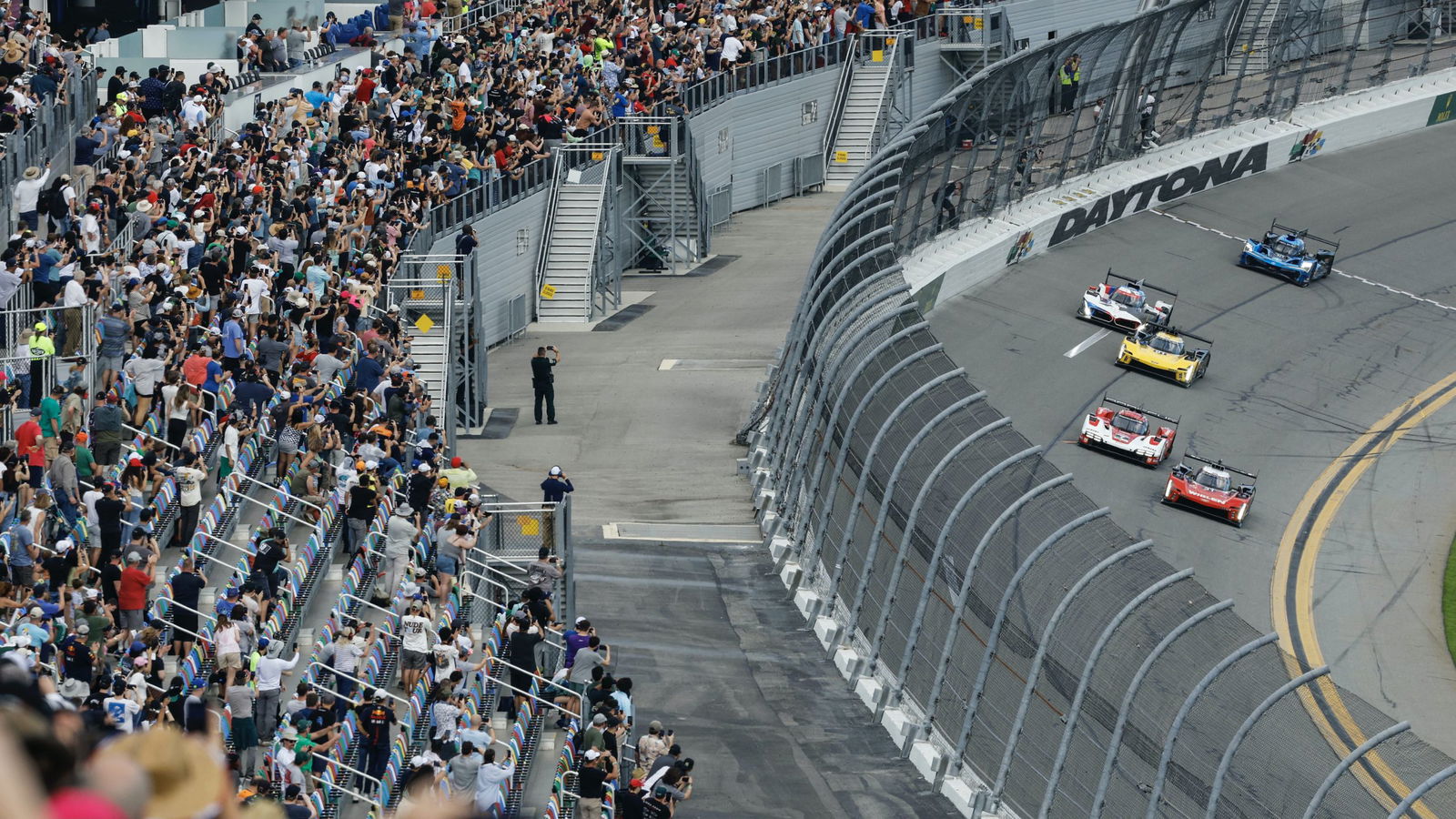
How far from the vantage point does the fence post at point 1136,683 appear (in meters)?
15.6

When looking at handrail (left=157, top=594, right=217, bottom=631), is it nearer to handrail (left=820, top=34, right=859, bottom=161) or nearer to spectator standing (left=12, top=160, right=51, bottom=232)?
spectator standing (left=12, top=160, right=51, bottom=232)

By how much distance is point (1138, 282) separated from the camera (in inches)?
1451

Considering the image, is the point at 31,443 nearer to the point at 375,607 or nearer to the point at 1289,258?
the point at 375,607

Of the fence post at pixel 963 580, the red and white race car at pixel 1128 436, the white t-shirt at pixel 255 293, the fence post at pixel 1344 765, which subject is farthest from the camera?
the red and white race car at pixel 1128 436

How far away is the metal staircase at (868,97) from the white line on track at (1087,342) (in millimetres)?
13898

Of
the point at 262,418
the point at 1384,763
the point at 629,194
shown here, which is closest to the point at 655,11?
the point at 629,194

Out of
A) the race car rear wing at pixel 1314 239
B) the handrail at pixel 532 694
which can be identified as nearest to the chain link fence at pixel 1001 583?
the handrail at pixel 532 694

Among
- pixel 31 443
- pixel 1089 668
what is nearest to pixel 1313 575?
pixel 1089 668

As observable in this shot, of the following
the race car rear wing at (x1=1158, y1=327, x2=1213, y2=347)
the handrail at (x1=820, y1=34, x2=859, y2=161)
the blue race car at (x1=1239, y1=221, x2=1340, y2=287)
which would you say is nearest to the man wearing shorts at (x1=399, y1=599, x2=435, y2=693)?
the race car rear wing at (x1=1158, y1=327, x2=1213, y2=347)

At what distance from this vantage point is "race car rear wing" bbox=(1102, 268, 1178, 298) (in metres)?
37.0

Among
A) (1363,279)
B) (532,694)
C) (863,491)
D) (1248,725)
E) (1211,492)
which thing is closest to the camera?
(1248,725)

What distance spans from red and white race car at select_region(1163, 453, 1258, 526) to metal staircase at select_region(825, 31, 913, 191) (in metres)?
21.3

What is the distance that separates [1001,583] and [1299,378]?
1929 centimetres

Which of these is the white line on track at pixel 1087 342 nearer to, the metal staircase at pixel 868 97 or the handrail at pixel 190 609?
the metal staircase at pixel 868 97
